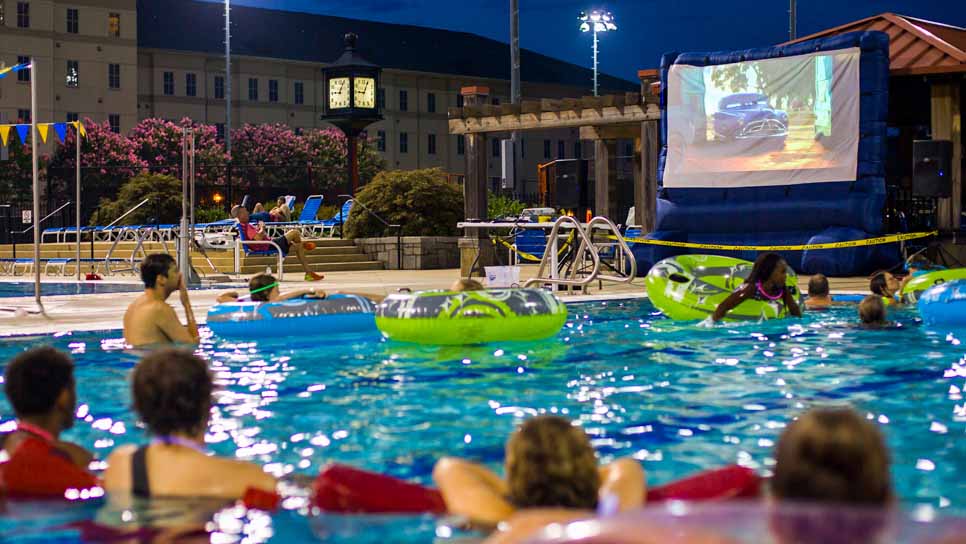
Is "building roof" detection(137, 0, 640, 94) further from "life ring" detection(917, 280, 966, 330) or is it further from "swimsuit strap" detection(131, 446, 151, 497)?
"swimsuit strap" detection(131, 446, 151, 497)

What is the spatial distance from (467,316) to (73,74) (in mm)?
52479

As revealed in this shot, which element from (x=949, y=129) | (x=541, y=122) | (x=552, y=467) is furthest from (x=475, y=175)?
(x=552, y=467)

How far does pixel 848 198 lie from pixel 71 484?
56.1 feet

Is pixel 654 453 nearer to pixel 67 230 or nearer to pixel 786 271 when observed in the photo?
pixel 786 271

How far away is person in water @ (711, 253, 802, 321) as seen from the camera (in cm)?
1161

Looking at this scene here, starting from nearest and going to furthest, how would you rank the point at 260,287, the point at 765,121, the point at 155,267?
the point at 155,267
the point at 260,287
the point at 765,121

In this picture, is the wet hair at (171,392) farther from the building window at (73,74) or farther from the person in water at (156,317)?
the building window at (73,74)

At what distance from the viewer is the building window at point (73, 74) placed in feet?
189

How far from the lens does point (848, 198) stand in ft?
64.7

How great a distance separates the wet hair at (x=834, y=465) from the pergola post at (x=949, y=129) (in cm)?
1899

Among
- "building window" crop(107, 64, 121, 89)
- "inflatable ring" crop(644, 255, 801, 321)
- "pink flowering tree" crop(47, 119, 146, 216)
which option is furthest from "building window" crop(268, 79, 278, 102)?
"inflatable ring" crop(644, 255, 801, 321)

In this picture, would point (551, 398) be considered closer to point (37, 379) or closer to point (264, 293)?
point (37, 379)

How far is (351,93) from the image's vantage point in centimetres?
3278

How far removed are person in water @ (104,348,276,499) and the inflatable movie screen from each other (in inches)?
677
